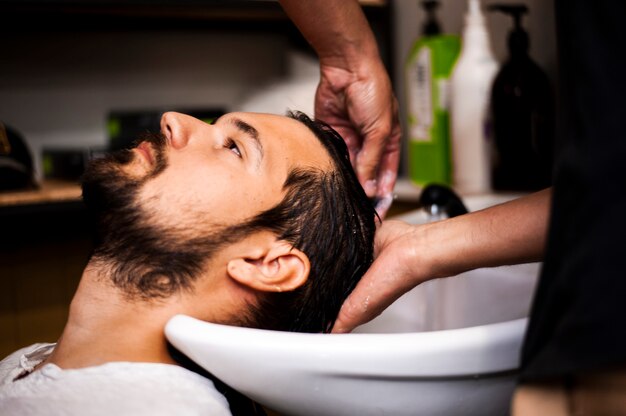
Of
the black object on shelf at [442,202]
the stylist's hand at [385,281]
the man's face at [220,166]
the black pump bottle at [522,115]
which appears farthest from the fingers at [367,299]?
the black pump bottle at [522,115]

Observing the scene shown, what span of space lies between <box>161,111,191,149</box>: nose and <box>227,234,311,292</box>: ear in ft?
0.66

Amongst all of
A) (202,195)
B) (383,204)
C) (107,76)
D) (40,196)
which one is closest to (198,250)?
(202,195)

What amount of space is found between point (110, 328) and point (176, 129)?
0.32m

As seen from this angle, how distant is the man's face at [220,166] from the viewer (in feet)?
3.14

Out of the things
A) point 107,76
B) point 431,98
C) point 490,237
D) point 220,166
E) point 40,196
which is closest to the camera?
point 490,237

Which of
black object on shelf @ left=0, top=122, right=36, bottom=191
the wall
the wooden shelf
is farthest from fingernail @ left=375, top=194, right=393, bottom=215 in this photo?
the wall

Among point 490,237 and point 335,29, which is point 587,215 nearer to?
point 490,237

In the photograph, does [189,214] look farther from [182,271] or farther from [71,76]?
[71,76]

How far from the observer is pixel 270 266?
96cm

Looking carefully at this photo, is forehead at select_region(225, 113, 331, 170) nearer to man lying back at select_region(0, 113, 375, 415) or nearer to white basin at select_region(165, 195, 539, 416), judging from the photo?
man lying back at select_region(0, 113, 375, 415)

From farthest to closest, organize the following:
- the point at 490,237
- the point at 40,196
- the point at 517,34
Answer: the point at 40,196, the point at 517,34, the point at 490,237

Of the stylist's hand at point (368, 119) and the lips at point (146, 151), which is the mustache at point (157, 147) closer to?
the lips at point (146, 151)

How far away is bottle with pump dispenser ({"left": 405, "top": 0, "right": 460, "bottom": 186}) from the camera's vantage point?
2027 millimetres

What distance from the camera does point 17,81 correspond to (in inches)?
87.5
